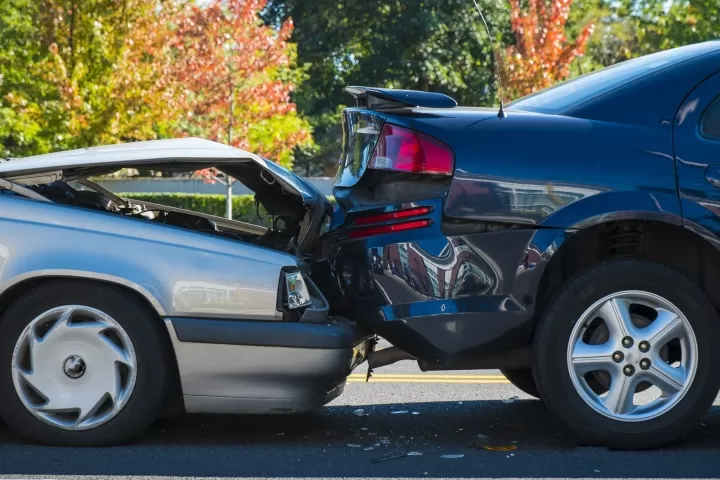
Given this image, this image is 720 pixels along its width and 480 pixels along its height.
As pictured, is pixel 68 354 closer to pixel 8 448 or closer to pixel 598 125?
pixel 8 448

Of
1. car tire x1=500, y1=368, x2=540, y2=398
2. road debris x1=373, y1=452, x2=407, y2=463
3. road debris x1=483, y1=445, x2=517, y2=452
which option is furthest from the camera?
car tire x1=500, y1=368, x2=540, y2=398

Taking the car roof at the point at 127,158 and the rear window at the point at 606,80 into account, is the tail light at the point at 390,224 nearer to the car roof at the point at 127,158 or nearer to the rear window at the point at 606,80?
the car roof at the point at 127,158

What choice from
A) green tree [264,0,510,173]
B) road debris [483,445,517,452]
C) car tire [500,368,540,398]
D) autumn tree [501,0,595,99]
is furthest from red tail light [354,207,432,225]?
green tree [264,0,510,173]

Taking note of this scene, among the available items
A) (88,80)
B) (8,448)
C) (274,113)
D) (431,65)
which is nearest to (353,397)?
(8,448)

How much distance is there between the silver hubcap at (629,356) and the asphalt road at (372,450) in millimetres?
212

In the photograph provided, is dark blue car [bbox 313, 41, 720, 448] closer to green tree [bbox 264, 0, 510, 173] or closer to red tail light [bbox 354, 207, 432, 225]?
red tail light [bbox 354, 207, 432, 225]

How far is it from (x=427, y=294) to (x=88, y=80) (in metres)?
15.7

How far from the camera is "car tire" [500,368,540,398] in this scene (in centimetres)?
571

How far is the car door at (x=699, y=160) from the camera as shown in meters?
4.45

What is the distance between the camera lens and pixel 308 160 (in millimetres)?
44656

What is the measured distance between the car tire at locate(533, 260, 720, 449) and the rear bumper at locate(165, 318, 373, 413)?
91cm

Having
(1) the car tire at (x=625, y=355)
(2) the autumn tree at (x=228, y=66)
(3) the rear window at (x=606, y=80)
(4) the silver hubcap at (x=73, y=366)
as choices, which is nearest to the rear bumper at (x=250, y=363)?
(4) the silver hubcap at (x=73, y=366)

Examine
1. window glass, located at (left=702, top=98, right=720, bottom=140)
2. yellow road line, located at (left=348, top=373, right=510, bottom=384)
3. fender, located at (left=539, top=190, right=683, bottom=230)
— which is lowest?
yellow road line, located at (left=348, top=373, right=510, bottom=384)

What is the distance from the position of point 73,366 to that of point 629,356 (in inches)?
87.7
